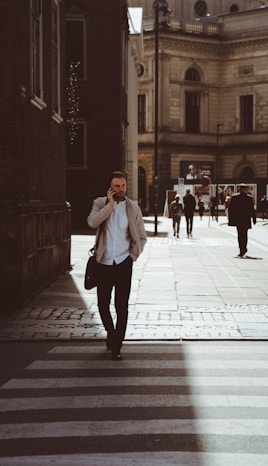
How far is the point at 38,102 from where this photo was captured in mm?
12852

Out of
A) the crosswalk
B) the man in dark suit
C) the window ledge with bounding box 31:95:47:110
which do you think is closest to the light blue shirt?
the crosswalk

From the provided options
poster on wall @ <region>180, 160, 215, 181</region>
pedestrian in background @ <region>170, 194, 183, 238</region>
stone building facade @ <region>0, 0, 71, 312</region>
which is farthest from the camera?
poster on wall @ <region>180, 160, 215, 181</region>

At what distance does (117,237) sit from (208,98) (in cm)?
6601

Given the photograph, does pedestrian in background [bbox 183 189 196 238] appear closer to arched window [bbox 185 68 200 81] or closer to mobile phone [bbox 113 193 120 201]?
mobile phone [bbox 113 193 120 201]

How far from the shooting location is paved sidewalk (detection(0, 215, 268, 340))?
9.14m

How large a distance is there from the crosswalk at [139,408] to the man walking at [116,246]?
1.33ft

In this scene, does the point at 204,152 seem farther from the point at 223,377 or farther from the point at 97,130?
the point at 223,377

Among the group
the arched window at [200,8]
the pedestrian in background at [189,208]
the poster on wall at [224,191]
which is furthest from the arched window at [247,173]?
the pedestrian in background at [189,208]

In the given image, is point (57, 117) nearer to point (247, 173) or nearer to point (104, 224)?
point (104, 224)

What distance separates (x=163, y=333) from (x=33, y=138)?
15.5 feet

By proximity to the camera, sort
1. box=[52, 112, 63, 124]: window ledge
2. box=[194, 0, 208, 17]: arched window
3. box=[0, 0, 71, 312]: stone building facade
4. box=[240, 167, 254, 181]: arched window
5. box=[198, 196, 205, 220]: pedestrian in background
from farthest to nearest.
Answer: box=[194, 0, 208, 17]: arched window
box=[240, 167, 254, 181]: arched window
box=[198, 196, 205, 220]: pedestrian in background
box=[52, 112, 63, 124]: window ledge
box=[0, 0, 71, 312]: stone building facade

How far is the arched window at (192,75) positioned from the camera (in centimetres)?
7125

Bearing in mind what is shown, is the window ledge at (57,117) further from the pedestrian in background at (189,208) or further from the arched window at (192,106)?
the arched window at (192,106)

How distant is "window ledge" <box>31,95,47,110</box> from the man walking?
16.4 ft
